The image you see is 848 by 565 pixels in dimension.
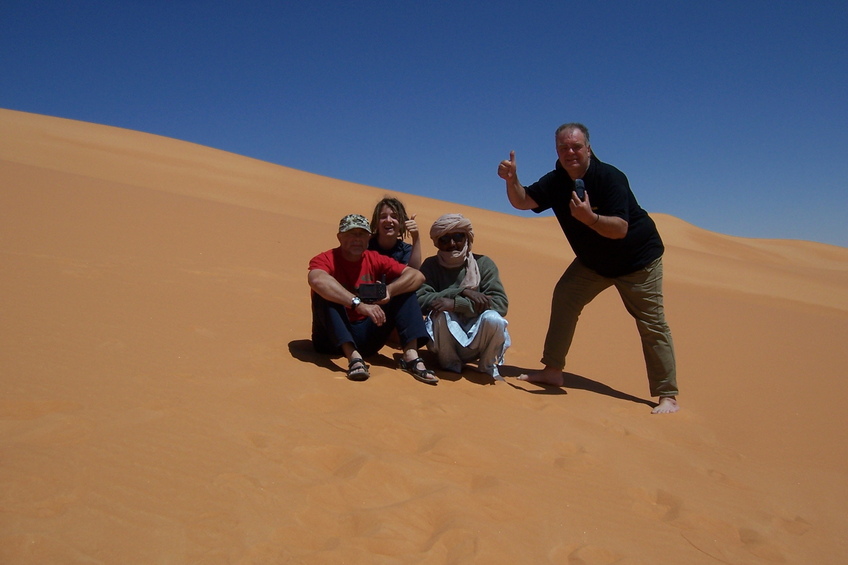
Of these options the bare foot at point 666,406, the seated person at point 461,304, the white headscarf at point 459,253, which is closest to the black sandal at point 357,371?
the seated person at point 461,304

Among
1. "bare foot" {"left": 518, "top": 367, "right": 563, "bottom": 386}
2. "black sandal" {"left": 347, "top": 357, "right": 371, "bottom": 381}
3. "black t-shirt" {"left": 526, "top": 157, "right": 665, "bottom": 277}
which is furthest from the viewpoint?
"bare foot" {"left": 518, "top": 367, "right": 563, "bottom": 386}

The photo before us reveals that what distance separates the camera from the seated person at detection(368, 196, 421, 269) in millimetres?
4691

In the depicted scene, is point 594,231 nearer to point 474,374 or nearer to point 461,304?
point 461,304

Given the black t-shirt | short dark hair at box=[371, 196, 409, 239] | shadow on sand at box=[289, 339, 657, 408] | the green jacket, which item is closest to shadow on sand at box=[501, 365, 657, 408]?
shadow on sand at box=[289, 339, 657, 408]

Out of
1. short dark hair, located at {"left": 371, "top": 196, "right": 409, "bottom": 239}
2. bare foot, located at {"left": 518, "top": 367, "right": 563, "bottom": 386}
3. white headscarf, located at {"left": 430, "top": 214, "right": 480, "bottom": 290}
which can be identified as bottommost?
bare foot, located at {"left": 518, "top": 367, "right": 563, "bottom": 386}

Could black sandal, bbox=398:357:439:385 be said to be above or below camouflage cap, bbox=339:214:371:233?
below

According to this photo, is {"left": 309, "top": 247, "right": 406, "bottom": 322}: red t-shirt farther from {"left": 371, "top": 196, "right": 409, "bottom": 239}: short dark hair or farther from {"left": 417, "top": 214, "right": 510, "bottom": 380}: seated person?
{"left": 371, "top": 196, "right": 409, "bottom": 239}: short dark hair

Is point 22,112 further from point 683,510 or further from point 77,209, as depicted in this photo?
point 683,510

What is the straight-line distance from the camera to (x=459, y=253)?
4348 millimetres

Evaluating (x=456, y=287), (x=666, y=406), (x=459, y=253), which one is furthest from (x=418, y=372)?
(x=666, y=406)

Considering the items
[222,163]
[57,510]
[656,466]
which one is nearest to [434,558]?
[57,510]

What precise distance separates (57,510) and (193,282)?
381cm

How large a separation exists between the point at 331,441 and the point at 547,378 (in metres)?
2.42

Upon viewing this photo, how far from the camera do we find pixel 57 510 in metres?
1.87
